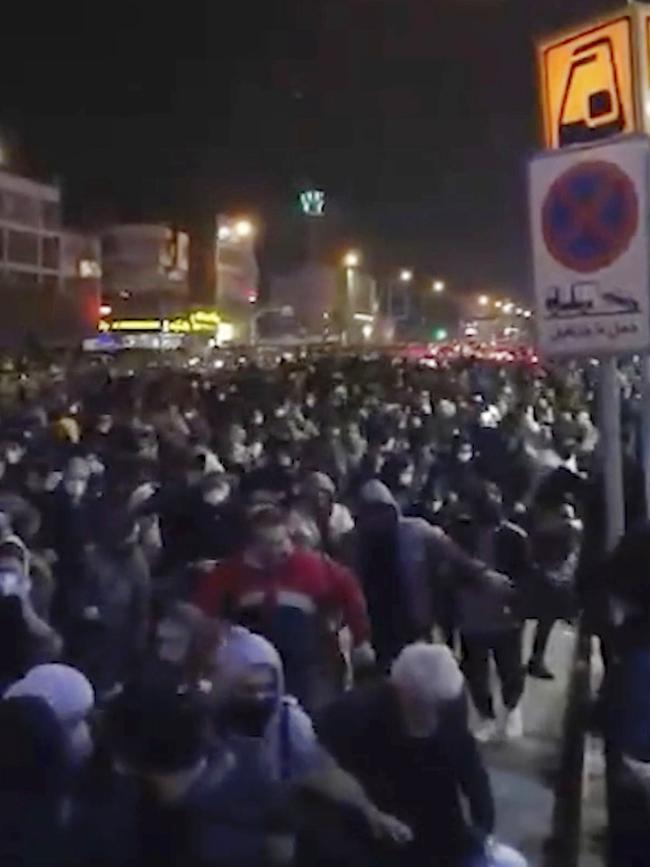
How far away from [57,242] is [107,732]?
377 ft

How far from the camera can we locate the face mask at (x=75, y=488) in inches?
479

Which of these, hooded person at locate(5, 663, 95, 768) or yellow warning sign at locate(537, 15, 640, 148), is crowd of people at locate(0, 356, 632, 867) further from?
yellow warning sign at locate(537, 15, 640, 148)

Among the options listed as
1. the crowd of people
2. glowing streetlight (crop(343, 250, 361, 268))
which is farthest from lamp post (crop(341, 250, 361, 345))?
the crowd of people

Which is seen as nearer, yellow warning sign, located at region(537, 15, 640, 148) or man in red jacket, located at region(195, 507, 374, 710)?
yellow warning sign, located at region(537, 15, 640, 148)

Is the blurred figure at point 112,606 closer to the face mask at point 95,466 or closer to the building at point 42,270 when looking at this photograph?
the face mask at point 95,466

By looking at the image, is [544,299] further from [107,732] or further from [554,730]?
[554,730]

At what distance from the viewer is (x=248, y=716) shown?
19.1ft

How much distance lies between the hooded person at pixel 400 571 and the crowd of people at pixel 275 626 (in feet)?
0.05

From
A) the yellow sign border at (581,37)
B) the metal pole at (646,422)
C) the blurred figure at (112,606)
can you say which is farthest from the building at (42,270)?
the yellow sign border at (581,37)

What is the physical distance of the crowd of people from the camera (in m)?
5.43

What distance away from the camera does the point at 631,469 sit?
36.6ft

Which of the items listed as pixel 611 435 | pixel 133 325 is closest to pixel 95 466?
pixel 611 435

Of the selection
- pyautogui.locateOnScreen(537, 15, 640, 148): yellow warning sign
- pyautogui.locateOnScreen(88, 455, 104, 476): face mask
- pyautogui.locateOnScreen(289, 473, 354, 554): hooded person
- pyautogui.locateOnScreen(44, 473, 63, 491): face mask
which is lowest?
pyautogui.locateOnScreen(289, 473, 354, 554): hooded person

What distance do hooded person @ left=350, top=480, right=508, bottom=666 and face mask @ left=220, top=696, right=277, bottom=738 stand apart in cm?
394
